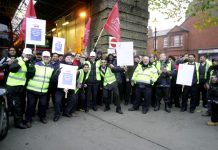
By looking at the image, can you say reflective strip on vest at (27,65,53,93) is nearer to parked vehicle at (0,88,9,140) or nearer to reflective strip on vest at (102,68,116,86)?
parked vehicle at (0,88,9,140)

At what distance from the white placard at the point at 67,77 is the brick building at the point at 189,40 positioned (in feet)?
100

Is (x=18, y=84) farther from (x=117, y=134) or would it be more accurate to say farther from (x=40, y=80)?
(x=117, y=134)

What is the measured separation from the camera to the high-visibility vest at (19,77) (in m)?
6.32

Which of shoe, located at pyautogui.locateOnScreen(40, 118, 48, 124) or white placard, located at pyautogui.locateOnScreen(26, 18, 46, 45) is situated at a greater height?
white placard, located at pyautogui.locateOnScreen(26, 18, 46, 45)

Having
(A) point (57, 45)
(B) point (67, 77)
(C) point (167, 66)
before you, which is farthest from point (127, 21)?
(B) point (67, 77)

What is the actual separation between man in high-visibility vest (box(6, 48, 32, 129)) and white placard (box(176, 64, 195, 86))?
4.95m

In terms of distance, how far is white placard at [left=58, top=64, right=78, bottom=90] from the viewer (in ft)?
23.4

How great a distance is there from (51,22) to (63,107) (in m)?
12.8

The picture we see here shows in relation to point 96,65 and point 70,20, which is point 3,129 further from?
point 70,20

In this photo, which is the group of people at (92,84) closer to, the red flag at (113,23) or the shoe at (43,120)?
the shoe at (43,120)

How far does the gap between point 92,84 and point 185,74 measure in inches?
123

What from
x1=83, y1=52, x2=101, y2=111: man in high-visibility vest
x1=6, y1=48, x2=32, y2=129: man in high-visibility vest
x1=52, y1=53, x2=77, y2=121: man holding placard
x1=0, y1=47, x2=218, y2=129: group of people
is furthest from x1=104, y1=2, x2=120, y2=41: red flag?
x1=6, y1=48, x2=32, y2=129: man in high-visibility vest

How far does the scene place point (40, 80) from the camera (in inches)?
265

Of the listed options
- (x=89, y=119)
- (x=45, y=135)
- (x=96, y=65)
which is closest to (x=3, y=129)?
(x=45, y=135)
